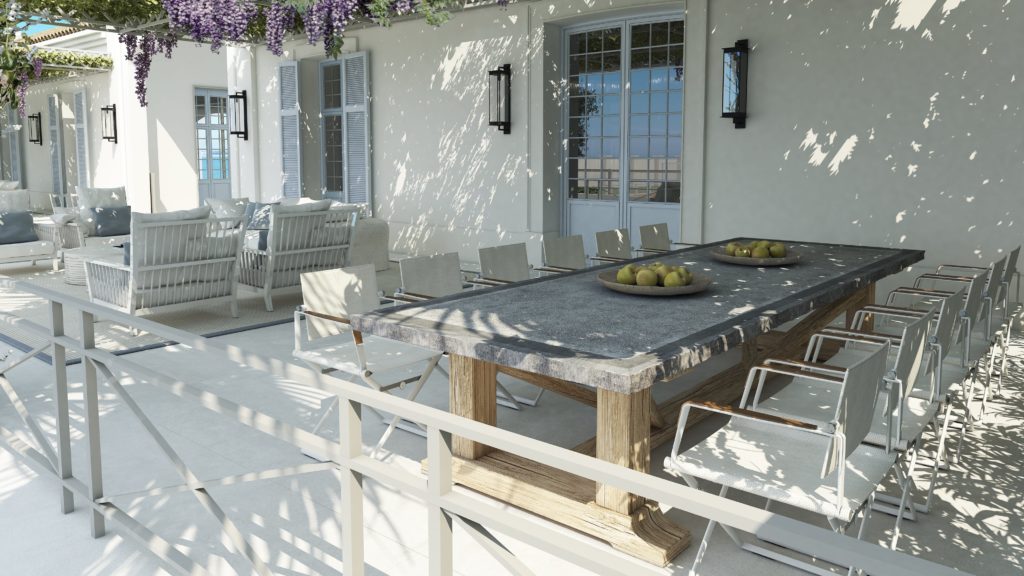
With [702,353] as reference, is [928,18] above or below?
above

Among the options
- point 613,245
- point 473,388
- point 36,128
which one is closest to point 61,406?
point 473,388

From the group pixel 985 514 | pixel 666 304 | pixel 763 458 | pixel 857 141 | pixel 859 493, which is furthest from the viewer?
pixel 857 141

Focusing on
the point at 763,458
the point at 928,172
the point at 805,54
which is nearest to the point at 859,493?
the point at 763,458

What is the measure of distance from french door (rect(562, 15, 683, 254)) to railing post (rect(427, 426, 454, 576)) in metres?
7.30

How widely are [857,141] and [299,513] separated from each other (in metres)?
5.99

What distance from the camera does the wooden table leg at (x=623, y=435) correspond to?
298cm

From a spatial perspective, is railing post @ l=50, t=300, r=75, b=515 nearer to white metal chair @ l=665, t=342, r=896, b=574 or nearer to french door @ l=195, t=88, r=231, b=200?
white metal chair @ l=665, t=342, r=896, b=574

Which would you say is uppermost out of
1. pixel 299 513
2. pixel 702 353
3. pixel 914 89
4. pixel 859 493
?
pixel 914 89

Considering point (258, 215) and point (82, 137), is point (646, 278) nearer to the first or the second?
point (258, 215)

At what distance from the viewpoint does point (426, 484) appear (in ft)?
5.86

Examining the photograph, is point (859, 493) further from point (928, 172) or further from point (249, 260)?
point (249, 260)

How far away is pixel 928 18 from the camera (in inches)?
272

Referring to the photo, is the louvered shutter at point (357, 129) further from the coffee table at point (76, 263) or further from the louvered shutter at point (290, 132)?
the coffee table at point (76, 263)

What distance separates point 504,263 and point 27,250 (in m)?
7.19
